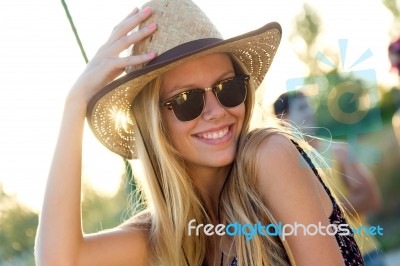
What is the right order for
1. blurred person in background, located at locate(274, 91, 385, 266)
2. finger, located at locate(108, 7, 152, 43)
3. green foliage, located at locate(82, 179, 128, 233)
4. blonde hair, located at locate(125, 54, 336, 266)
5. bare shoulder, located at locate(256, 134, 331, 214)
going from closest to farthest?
bare shoulder, located at locate(256, 134, 331, 214)
blonde hair, located at locate(125, 54, 336, 266)
finger, located at locate(108, 7, 152, 43)
blurred person in background, located at locate(274, 91, 385, 266)
green foliage, located at locate(82, 179, 128, 233)

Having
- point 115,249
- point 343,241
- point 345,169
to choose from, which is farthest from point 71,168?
point 345,169

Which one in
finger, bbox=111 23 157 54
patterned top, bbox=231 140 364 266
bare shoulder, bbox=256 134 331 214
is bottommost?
patterned top, bbox=231 140 364 266

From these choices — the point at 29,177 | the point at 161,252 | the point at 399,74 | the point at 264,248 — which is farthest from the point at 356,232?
the point at 29,177

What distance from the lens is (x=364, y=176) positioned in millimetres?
4938

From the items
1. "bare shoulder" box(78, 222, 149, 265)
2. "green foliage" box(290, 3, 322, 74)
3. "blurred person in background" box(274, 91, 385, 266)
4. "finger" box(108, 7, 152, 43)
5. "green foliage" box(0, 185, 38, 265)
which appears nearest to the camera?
"finger" box(108, 7, 152, 43)

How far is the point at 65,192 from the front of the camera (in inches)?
106

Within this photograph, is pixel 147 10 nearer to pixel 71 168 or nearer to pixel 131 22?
pixel 131 22

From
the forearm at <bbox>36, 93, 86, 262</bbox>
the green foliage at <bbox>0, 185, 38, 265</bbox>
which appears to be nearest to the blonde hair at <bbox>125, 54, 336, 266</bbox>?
the forearm at <bbox>36, 93, 86, 262</bbox>

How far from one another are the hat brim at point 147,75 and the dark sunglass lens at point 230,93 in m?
0.12

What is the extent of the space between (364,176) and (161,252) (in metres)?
2.45

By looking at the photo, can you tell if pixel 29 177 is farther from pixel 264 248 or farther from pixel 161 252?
pixel 264 248

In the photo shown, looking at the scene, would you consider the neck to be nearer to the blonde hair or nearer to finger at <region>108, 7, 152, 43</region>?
the blonde hair

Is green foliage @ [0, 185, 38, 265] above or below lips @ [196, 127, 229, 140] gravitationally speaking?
below

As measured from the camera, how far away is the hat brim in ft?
8.39
